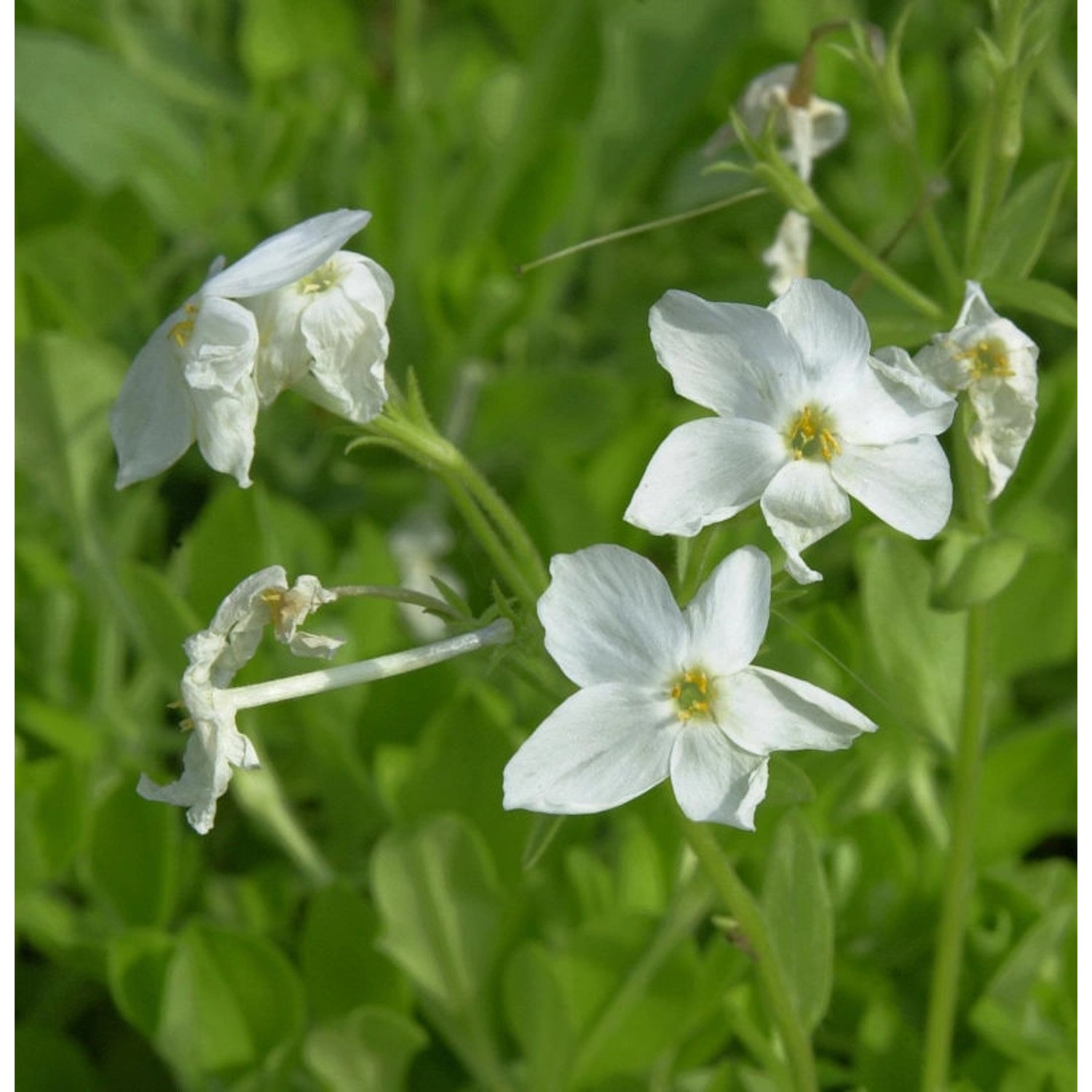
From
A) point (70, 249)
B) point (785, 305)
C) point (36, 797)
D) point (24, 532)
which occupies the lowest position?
point (36, 797)

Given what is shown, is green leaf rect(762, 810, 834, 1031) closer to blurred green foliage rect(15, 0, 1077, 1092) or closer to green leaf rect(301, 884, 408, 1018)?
blurred green foliage rect(15, 0, 1077, 1092)

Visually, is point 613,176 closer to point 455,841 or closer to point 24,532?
point 24,532

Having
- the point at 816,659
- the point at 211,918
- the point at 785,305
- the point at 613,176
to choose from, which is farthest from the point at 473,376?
the point at 785,305

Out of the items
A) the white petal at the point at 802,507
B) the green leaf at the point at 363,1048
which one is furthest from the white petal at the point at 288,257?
the green leaf at the point at 363,1048

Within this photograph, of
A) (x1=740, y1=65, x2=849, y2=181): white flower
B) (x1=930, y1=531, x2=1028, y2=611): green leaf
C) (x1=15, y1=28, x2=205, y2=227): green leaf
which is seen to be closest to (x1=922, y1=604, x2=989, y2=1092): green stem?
(x1=930, y1=531, x2=1028, y2=611): green leaf

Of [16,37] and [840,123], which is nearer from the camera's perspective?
[840,123]

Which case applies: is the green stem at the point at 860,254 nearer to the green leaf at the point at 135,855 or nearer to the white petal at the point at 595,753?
the white petal at the point at 595,753

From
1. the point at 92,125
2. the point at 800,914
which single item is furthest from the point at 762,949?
the point at 92,125
